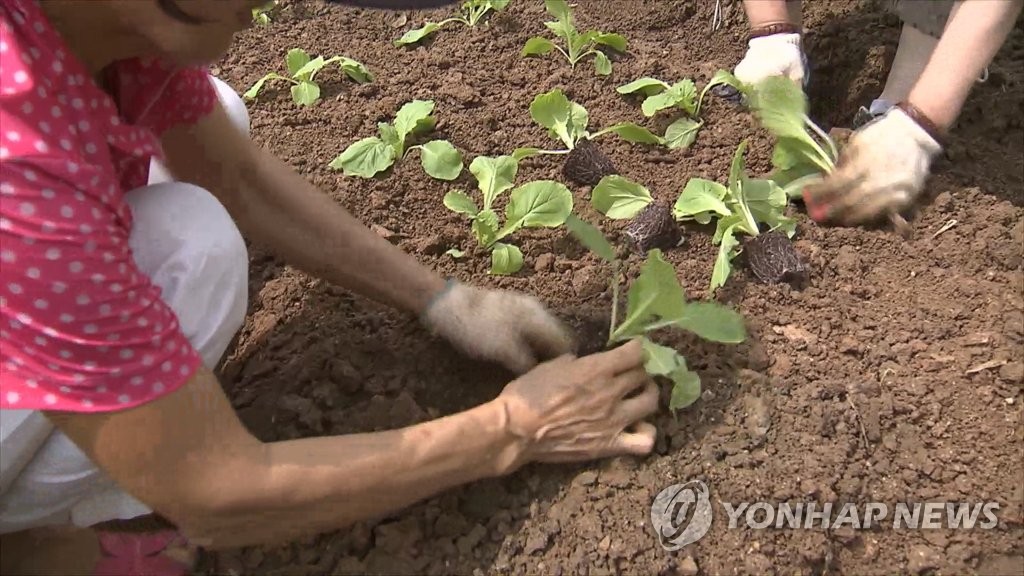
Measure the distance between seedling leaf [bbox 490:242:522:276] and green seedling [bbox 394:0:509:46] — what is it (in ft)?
3.57

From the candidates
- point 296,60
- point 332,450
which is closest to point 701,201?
point 332,450

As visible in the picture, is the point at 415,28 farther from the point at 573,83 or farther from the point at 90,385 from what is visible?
the point at 90,385

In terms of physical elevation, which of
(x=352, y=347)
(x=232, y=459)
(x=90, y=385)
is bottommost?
(x=352, y=347)

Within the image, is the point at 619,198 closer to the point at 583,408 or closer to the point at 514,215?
the point at 514,215

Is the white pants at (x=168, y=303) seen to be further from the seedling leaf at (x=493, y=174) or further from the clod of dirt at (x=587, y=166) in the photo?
the clod of dirt at (x=587, y=166)

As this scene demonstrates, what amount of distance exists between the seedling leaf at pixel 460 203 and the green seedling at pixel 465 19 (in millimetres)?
882

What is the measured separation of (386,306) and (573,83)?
1.05 meters

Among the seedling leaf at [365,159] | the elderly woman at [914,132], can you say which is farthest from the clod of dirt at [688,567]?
the seedling leaf at [365,159]

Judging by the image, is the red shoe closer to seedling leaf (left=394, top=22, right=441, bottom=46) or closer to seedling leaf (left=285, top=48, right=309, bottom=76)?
seedling leaf (left=285, top=48, right=309, bottom=76)

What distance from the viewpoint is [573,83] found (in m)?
2.54

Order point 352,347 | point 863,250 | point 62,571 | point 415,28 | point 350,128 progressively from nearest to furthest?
point 62,571
point 352,347
point 863,250
point 350,128
point 415,28

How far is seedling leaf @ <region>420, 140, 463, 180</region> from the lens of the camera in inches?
87.0

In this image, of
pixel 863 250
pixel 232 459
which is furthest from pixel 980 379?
pixel 232 459

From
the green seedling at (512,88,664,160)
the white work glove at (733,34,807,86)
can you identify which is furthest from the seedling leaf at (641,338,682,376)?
A: the white work glove at (733,34,807,86)
